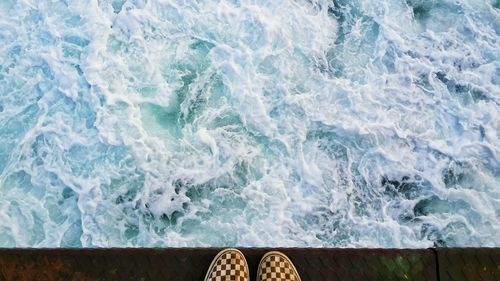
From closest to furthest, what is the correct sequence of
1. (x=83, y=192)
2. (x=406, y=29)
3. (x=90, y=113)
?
(x=83, y=192)
(x=90, y=113)
(x=406, y=29)

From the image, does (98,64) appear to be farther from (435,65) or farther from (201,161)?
(435,65)

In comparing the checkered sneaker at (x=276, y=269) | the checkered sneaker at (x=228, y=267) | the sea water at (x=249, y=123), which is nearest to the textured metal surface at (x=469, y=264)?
the sea water at (x=249, y=123)

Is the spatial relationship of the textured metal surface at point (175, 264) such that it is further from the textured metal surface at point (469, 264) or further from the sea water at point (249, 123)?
the sea water at point (249, 123)

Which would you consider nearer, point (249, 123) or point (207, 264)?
point (207, 264)

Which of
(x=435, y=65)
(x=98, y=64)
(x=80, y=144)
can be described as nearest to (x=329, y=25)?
(x=435, y=65)

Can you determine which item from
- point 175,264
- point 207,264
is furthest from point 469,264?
point 175,264

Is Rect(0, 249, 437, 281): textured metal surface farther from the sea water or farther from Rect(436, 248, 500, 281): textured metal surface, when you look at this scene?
the sea water

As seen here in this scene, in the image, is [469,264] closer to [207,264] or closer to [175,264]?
[207,264]

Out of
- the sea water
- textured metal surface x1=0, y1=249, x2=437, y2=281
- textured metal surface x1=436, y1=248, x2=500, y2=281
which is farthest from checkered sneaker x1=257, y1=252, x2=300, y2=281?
textured metal surface x1=436, y1=248, x2=500, y2=281
